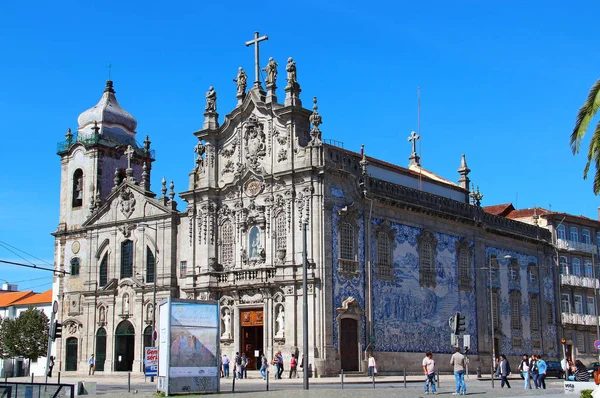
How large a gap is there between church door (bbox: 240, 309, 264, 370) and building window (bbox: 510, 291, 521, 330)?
848 inches

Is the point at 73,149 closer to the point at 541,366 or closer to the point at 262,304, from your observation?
the point at 262,304

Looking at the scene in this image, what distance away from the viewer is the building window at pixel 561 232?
66500 millimetres

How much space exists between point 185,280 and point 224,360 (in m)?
6.96

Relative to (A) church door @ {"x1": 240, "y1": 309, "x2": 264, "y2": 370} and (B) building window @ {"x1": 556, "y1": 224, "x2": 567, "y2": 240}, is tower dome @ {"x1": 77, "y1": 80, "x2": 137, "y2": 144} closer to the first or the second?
(A) church door @ {"x1": 240, "y1": 309, "x2": 264, "y2": 370}

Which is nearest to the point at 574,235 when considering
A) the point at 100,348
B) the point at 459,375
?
the point at 100,348

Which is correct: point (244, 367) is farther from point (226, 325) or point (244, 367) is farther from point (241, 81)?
point (241, 81)

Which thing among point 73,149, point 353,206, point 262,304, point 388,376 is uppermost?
point 73,149

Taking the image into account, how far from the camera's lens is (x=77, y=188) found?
61312mm

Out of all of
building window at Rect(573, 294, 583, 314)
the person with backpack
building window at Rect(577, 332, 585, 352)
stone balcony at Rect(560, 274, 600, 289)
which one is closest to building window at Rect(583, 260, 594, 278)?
stone balcony at Rect(560, 274, 600, 289)

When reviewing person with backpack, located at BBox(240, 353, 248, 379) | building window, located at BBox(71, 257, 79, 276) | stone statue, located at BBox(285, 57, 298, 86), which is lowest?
person with backpack, located at BBox(240, 353, 248, 379)

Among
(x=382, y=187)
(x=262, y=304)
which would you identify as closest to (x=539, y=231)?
(x=382, y=187)

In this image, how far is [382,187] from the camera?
49375 mm

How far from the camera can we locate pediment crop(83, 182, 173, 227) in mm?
54344

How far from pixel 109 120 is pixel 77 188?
5528mm
